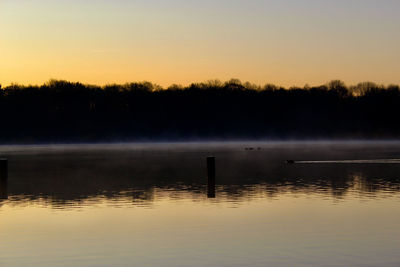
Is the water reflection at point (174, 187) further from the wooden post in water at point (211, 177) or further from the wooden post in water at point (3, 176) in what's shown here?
the wooden post in water at point (211, 177)

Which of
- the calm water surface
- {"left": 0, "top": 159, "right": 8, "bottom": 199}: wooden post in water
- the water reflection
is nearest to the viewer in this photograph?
the calm water surface

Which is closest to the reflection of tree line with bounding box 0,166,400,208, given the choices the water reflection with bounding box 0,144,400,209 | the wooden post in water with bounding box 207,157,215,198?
the water reflection with bounding box 0,144,400,209

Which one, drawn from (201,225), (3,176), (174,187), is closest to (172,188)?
(174,187)

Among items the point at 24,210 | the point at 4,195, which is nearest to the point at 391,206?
the point at 24,210

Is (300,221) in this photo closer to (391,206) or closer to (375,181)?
(391,206)

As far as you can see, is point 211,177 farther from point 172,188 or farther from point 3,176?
point 3,176

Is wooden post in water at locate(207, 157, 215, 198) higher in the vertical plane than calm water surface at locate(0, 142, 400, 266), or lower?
higher

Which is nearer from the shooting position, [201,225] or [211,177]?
[201,225]

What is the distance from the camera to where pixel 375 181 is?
5716 centimetres

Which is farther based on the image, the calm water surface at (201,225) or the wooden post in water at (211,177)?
the wooden post in water at (211,177)

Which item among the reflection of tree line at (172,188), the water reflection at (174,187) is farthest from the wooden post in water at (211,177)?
the reflection of tree line at (172,188)

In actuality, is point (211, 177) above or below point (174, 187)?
above

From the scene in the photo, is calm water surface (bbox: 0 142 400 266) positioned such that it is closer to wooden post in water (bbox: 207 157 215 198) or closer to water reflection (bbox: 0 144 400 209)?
water reflection (bbox: 0 144 400 209)

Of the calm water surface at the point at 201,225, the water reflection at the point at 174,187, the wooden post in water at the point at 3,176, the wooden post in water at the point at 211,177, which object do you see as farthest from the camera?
the wooden post in water at the point at 211,177
